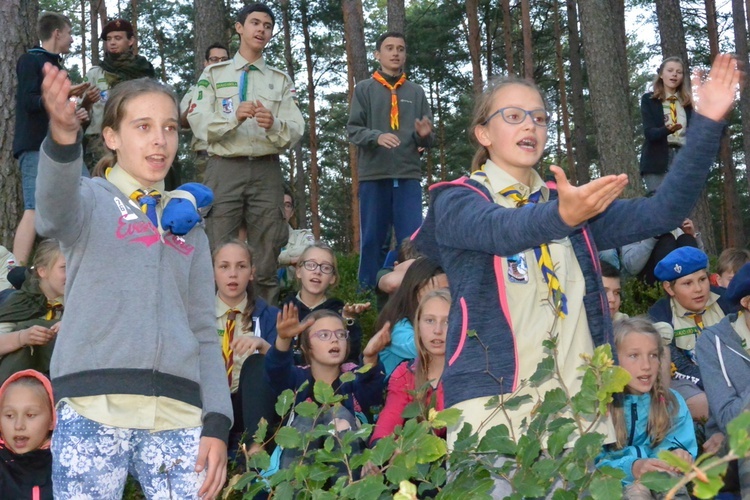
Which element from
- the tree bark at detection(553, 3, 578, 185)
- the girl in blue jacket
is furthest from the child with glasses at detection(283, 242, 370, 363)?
the tree bark at detection(553, 3, 578, 185)

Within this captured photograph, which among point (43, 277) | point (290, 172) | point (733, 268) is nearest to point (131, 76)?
point (43, 277)

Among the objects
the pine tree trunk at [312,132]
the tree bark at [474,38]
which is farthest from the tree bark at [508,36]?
the pine tree trunk at [312,132]

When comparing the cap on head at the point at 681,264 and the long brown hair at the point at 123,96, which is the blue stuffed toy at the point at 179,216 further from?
the cap on head at the point at 681,264

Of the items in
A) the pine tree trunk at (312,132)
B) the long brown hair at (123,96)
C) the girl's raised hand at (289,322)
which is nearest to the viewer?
the long brown hair at (123,96)

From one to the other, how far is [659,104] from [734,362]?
15.0 ft

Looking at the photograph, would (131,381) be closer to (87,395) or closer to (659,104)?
(87,395)

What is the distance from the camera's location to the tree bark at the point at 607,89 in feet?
34.2

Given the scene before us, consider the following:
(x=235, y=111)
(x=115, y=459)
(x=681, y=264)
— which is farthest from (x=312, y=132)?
(x=115, y=459)

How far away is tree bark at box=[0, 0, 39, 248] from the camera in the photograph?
27.2 ft

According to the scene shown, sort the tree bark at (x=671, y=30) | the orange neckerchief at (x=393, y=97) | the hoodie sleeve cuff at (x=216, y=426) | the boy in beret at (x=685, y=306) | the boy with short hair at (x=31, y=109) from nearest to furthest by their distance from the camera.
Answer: the hoodie sleeve cuff at (x=216, y=426) < the boy in beret at (x=685, y=306) < the boy with short hair at (x=31, y=109) < the orange neckerchief at (x=393, y=97) < the tree bark at (x=671, y=30)

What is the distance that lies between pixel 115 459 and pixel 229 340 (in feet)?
9.09

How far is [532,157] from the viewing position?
3152mm

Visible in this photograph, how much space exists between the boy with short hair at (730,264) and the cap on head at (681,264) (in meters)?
1.06

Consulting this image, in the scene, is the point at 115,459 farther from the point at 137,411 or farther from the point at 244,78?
the point at 244,78
